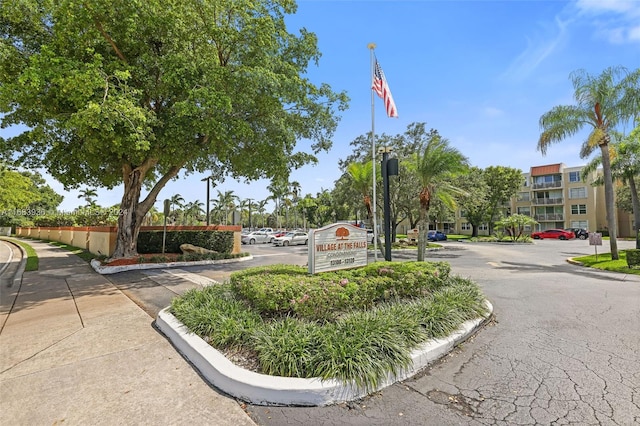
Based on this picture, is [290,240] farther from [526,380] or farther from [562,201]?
[562,201]

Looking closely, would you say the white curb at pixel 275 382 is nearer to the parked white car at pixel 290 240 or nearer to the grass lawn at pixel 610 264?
the grass lawn at pixel 610 264

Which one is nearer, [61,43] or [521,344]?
[521,344]

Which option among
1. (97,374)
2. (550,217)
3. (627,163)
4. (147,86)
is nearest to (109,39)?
(147,86)

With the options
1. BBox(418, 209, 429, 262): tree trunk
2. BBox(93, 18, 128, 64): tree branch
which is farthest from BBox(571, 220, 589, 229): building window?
BBox(93, 18, 128, 64): tree branch

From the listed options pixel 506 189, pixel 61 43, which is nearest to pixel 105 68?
pixel 61 43

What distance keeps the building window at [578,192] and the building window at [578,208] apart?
1326mm

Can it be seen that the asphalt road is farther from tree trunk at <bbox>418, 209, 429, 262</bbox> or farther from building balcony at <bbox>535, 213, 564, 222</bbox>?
building balcony at <bbox>535, 213, 564, 222</bbox>

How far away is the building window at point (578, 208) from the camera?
46906 mm

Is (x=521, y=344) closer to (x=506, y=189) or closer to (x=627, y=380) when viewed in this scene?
(x=627, y=380)

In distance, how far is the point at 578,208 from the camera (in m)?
47.5

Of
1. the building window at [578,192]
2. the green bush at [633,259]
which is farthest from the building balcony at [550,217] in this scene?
the green bush at [633,259]

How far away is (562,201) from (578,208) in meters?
2.16

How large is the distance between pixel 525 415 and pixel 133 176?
1543 centimetres

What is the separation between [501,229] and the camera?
4338 cm
